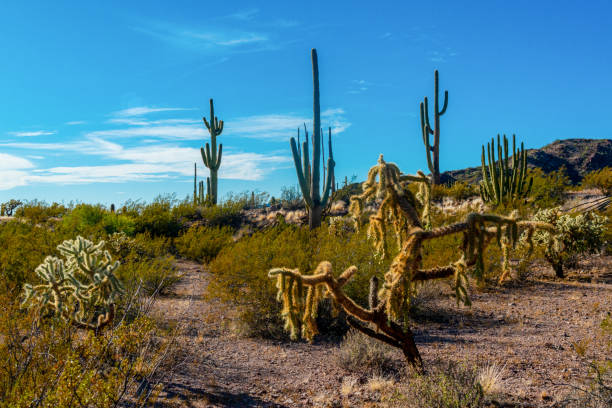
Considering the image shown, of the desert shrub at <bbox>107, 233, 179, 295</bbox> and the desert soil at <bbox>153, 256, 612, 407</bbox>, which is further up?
the desert shrub at <bbox>107, 233, 179, 295</bbox>

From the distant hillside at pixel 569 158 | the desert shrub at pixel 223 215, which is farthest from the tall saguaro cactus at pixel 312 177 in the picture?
the distant hillside at pixel 569 158

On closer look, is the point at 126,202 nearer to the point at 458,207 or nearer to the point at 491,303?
the point at 458,207

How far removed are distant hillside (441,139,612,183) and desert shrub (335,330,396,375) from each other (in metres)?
28.2

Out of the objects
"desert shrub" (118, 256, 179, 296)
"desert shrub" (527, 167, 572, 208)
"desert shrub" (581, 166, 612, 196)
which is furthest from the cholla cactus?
"desert shrub" (581, 166, 612, 196)

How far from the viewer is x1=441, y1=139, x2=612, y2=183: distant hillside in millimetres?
33656

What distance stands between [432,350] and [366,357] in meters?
1.19

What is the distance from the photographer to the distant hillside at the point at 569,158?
33.7 metres

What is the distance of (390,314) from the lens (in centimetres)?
418

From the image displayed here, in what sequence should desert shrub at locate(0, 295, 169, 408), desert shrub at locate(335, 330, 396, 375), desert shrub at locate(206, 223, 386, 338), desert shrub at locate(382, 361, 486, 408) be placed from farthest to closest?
desert shrub at locate(206, 223, 386, 338)
desert shrub at locate(335, 330, 396, 375)
desert shrub at locate(382, 361, 486, 408)
desert shrub at locate(0, 295, 169, 408)

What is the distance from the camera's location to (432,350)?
6.29 meters

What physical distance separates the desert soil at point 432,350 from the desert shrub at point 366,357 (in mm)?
119

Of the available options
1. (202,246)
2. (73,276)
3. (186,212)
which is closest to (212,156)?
A: (186,212)

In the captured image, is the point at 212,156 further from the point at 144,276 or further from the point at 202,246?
the point at 144,276

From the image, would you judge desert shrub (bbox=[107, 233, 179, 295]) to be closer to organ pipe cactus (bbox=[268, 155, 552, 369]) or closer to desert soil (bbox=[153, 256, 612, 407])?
desert soil (bbox=[153, 256, 612, 407])
